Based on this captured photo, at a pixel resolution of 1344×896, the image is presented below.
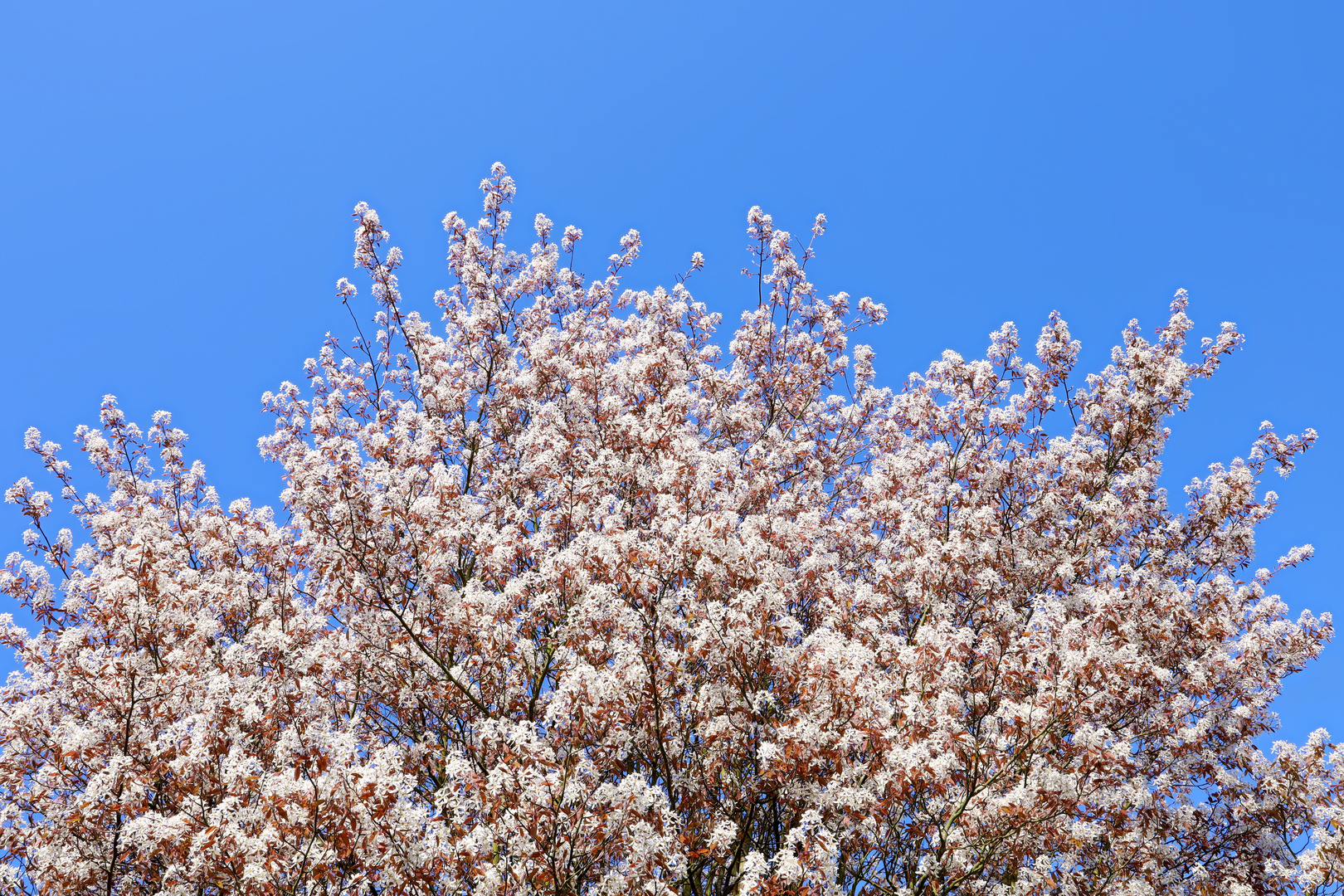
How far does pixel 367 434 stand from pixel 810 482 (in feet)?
28.0

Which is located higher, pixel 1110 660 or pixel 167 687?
pixel 167 687

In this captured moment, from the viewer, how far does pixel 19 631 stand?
40.4 ft

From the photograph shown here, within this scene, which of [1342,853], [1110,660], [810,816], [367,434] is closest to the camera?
[810,816]

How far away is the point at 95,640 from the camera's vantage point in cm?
1166

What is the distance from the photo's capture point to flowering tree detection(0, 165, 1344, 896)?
8852mm

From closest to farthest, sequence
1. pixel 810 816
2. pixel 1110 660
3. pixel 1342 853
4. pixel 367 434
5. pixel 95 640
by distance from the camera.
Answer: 1. pixel 810 816
2. pixel 1110 660
3. pixel 1342 853
4. pixel 95 640
5. pixel 367 434

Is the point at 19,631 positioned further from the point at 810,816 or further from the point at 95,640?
the point at 810,816

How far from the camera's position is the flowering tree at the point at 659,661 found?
8852 millimetres

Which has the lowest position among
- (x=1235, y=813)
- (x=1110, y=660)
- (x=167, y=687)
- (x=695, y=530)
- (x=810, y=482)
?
(x=1235, y=813)

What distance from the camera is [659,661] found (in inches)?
397

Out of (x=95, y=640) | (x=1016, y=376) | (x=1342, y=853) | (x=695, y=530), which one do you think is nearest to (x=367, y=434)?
(x=95, y=640)

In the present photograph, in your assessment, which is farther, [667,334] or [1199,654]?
[667,334]

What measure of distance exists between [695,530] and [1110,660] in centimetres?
474

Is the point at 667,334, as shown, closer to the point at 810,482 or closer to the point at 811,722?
the point at 810,482
